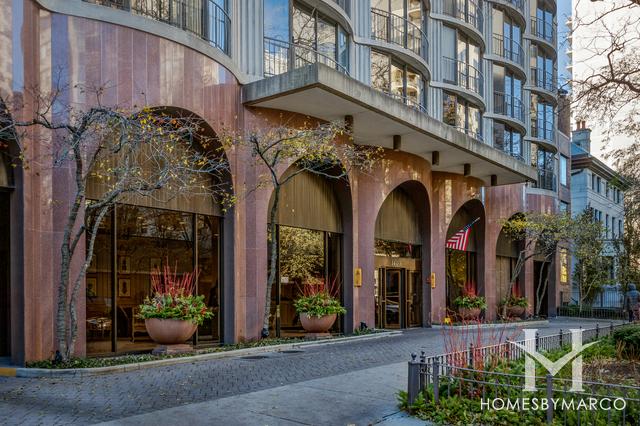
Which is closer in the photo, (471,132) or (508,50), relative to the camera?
(471,132)

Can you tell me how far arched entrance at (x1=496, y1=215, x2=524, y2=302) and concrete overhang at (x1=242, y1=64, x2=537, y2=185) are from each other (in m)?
9.41

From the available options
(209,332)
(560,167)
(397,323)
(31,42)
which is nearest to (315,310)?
(209,332)

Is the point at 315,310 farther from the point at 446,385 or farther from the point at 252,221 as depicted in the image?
the point at 446,385

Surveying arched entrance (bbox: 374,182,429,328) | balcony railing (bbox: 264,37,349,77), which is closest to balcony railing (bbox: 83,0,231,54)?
balcony railing (bbox: 264,37,349,77)

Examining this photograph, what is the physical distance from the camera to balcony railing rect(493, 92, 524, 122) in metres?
35.3

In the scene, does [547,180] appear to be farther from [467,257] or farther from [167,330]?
[167,330]

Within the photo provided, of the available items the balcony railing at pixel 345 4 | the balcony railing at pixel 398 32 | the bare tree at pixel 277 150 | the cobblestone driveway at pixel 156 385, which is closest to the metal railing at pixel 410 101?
the balcony railing at pixel 398 32

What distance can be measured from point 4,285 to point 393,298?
1610 centimetres

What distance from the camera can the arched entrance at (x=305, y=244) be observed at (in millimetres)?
19828

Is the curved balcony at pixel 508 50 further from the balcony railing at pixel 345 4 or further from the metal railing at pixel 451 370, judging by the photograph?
the metal railing at pixel 451 370

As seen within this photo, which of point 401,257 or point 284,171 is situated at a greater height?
point 284,171

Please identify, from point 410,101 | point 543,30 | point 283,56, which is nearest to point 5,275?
point 283,56

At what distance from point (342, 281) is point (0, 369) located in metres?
12.4

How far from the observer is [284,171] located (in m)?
19.0
